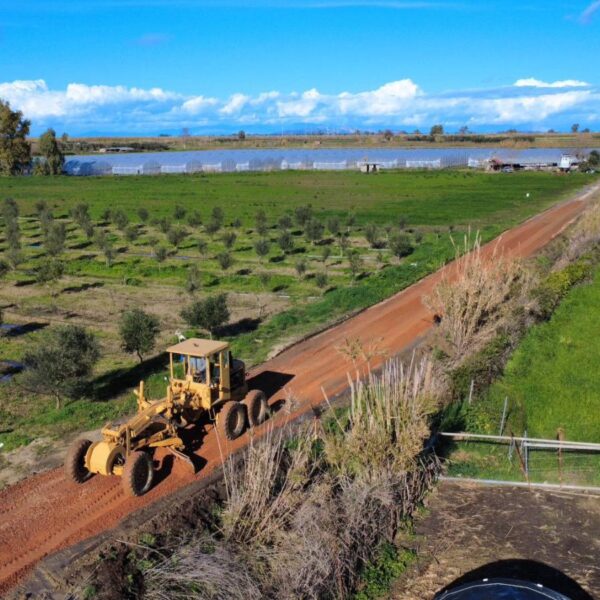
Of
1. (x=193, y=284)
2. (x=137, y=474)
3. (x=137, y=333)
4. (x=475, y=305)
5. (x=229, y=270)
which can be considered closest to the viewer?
(x=137, y=474)

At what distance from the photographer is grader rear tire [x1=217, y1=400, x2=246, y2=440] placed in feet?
49.9

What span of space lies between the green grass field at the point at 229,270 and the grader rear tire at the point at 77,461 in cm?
314

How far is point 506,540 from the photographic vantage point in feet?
41.4

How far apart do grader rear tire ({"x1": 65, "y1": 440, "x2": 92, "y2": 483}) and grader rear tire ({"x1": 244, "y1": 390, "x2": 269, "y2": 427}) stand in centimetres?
412

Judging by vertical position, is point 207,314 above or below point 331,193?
below

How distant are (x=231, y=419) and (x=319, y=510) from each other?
4.93 meters

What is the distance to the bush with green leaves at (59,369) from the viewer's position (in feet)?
57.9

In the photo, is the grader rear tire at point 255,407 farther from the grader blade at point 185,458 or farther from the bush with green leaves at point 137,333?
the bush with green leaves at point 137,333

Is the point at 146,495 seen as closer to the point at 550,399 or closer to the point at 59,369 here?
the point at 59,369

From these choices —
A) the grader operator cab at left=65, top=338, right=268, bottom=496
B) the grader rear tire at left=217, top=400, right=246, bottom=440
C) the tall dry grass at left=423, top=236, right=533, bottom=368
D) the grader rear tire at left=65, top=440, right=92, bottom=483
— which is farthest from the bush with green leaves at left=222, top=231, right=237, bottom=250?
the grader rear tire at left=65, top=440, right=92, bottom=483

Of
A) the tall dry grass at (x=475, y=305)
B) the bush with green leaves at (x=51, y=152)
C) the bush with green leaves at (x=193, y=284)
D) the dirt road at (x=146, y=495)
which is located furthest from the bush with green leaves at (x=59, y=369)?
the bush with green leaves at (x=51, y=152)

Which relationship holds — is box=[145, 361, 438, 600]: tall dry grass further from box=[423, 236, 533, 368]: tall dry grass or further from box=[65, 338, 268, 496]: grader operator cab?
box=[423, 236, 533, 368]: tall dry grass

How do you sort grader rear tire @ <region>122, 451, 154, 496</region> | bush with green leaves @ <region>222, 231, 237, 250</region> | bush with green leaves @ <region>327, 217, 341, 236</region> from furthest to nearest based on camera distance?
bush with green leaves @ <region>327, 217, 341, 236</region>, bush with green leaves @ <region>222, 231, 237, 250</region>, grader rear tire @ <region>122, 451, 154, 496</region>

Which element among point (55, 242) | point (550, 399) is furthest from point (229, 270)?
point (550, 399)
